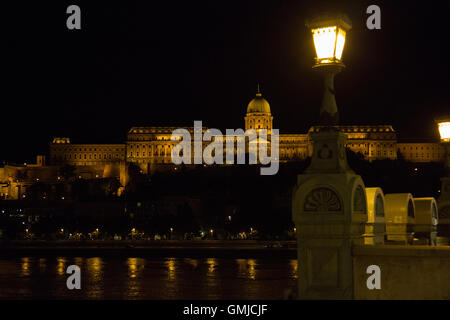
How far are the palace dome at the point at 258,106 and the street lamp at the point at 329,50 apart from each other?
119 m

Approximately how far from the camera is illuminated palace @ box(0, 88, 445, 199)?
373 ft

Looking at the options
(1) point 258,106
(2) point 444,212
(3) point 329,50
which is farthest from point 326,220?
(1) point 258,106

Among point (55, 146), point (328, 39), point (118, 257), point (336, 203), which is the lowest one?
point (118, 257)

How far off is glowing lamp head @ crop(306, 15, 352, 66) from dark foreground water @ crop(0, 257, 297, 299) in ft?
88.8

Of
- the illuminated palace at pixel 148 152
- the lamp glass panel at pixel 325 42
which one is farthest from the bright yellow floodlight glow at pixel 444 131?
the illuminated palace at pixel 148 152

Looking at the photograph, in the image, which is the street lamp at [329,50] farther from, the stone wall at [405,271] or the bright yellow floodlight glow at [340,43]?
the stone wall at [405,271]

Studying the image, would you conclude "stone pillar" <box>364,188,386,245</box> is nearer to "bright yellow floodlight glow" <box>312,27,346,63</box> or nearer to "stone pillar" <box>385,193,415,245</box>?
"stone pillar" <box>385,193,415,245</box>

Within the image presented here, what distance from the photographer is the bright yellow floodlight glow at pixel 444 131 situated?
949cm

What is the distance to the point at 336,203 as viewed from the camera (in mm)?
5008

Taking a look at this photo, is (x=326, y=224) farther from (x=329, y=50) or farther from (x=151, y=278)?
(x=151, y=278)

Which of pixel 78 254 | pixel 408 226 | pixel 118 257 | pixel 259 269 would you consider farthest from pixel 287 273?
pixel 408 226

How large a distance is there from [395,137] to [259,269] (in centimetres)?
7518

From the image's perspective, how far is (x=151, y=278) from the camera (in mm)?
41500
